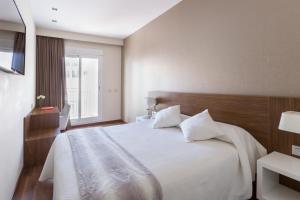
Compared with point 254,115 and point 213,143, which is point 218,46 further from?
point 213,143

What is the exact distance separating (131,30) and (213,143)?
3.69 m

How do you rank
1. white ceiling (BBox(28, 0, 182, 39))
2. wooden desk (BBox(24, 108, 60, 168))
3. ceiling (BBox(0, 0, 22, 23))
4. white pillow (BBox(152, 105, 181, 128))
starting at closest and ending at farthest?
ceiling (BBox(0, 0, 22, 23)), white pillow (BBox(152, 105, 181, 128)), wooden desk (BBox(24, 108, 60, 168)), white ceiling (BBox(28, 0, 182, 39))

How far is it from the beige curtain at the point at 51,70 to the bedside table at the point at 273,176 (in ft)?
15.3

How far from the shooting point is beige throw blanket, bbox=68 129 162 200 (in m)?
1.06

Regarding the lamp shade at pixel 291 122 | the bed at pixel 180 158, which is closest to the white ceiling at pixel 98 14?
the bed at pixel 180 158

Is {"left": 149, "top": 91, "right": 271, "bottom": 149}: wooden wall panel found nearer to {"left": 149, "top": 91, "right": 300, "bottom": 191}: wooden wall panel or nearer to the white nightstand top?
{"left": 149, "top": 91, "right": 300, "bottom": 191}: wooden wall panel

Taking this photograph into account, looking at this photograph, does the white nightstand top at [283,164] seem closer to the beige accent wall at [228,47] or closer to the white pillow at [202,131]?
the white pillow at [202,131]

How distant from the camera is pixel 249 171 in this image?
164cm

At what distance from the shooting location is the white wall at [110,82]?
5296 mm

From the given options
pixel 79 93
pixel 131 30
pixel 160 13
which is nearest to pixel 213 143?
pixel 160 13

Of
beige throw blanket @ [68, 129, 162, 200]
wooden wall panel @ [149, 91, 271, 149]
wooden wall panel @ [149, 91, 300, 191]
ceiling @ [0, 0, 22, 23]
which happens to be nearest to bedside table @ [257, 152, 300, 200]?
wooden wall panel @ [149, 91, 300, 191]

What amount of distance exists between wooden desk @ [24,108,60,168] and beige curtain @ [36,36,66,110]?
122 cm

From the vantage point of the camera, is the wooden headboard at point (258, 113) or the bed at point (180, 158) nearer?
the bed at point (180, 158)

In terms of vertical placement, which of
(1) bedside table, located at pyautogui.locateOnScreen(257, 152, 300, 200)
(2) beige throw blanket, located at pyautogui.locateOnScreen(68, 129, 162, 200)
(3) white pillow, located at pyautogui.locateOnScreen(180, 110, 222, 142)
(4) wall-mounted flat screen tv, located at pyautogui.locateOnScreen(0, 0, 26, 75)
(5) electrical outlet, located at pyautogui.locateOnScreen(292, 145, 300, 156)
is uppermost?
(4) wall-mounted flat screen tv, located at pyautogui.locateOnScreen(0, 0, 26, 75)
